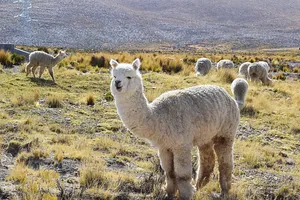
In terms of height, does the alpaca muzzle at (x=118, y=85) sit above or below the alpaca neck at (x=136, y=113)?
above

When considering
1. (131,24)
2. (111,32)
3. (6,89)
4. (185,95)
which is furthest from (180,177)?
(131,24)

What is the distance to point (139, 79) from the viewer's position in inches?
183

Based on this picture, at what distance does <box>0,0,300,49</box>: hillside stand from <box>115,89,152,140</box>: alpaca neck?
48.4m

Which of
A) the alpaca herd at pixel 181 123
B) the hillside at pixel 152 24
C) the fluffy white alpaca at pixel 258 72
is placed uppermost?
the alpaca herd at pixel 181 123

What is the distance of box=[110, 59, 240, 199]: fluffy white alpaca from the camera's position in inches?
179

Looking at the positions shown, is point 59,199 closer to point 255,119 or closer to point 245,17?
point 255,119

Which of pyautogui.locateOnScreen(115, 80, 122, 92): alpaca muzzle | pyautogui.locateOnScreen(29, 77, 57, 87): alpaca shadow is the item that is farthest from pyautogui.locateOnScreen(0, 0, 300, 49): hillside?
pyautogui.locateOnScreen(115, 80, 122, 92): alpaca muzzle

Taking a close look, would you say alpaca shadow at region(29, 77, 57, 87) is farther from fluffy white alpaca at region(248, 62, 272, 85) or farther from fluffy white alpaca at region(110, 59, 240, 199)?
fluffy white alpaca at region(110, 59, 240, 199)

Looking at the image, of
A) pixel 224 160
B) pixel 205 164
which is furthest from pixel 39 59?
pixel 224 160

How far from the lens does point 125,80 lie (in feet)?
14.6

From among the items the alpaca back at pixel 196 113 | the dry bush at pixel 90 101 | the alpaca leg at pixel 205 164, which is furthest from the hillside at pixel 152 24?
the alpaca back at pixel 196 113

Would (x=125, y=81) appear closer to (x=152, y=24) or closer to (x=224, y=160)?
(x=224, y=160)

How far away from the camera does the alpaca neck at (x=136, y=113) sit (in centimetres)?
452

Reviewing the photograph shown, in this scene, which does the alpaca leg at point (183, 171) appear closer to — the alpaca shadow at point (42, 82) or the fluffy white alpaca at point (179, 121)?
the fluffy white alpaca at point (179, 121)
